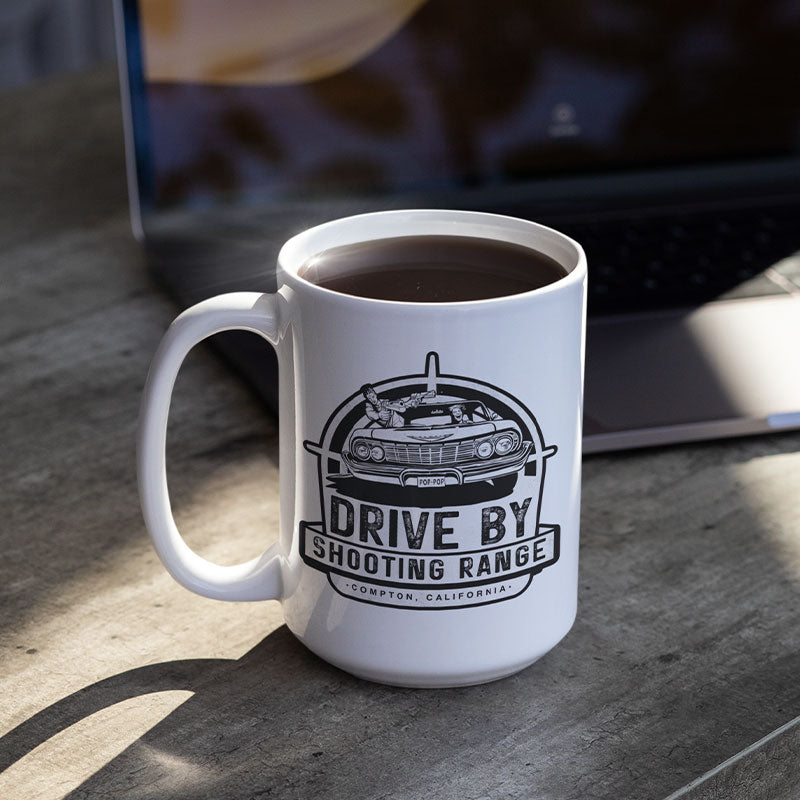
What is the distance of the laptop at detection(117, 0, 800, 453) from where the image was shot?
79cm

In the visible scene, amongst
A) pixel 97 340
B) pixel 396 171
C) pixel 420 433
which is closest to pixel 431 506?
pixel 420 433

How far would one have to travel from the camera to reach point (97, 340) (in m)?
0.74

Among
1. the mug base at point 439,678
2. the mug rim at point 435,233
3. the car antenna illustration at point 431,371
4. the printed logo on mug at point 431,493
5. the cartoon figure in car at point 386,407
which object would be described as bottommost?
the mug base at point 439,678

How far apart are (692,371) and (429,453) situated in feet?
0.92

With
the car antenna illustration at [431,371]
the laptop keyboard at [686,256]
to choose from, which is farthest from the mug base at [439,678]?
the laptop keyboard at [686,256]

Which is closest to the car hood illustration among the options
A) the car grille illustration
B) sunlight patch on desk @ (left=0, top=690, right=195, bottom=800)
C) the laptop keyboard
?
the car grille illustration

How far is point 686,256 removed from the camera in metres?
0.76

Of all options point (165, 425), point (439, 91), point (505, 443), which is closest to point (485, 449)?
point (505, 443)

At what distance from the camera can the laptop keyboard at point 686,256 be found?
0.70 metres

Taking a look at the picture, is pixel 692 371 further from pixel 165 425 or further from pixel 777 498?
pixel 165 425

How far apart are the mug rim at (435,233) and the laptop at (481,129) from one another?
0.88 ft

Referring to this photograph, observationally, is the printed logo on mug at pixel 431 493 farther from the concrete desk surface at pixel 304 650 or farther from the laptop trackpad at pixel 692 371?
the laptop trackpad at pixel 692 371

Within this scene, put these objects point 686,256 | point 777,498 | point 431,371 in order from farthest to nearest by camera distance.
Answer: point 686,256
point 777,498
point 431,371

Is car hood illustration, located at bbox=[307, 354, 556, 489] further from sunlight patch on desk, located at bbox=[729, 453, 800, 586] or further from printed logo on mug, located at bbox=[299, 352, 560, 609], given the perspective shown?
sunlight patch on desk, located at bbox=[729, 453, 800, 586]
